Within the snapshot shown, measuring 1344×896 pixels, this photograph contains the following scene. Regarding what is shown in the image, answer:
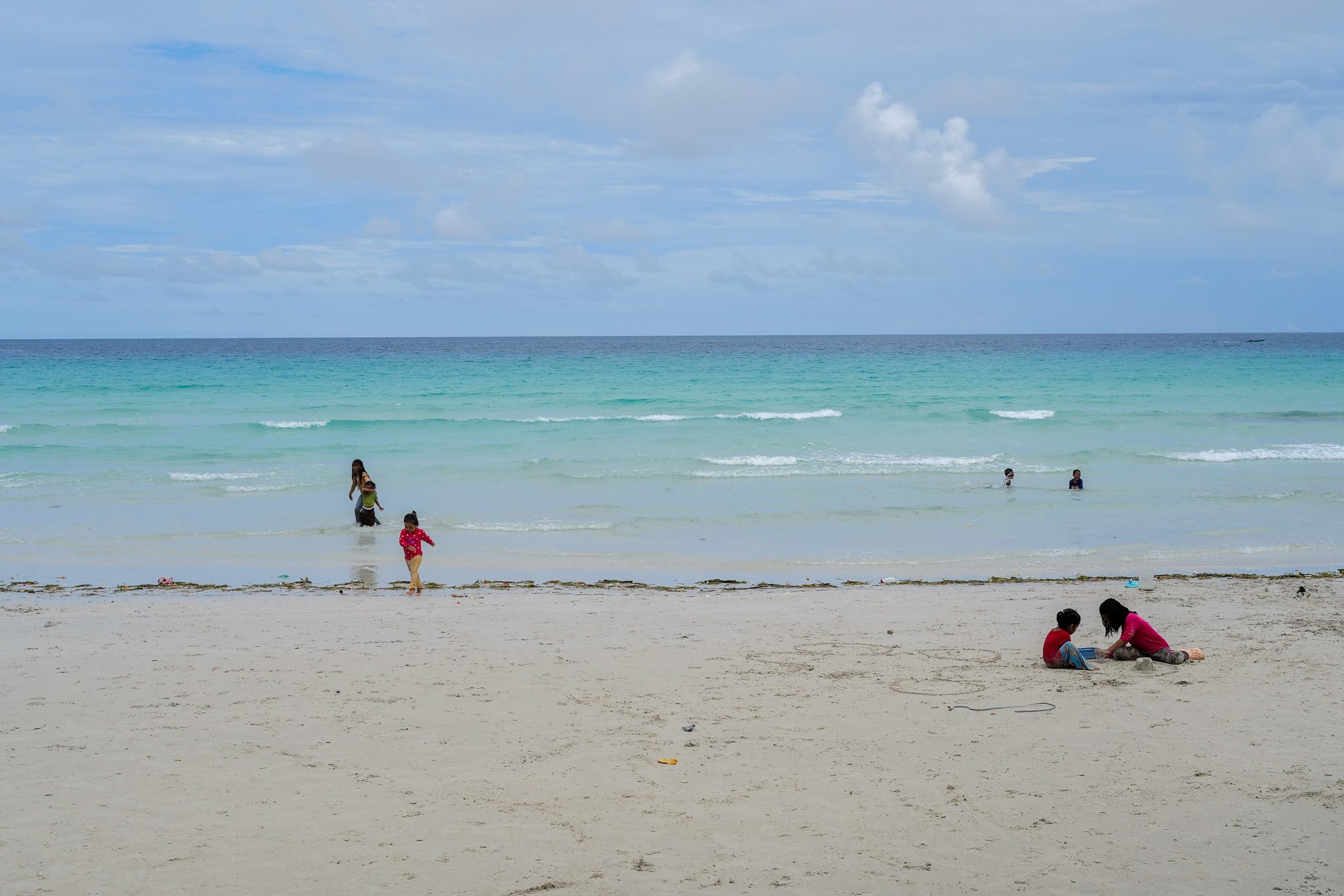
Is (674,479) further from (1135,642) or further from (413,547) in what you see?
(1135,642)

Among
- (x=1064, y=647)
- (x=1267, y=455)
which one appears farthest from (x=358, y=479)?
(x=1267, y=455)

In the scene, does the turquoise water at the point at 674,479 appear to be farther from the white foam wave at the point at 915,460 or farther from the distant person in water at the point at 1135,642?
the distant person in water at the point at 1135,642

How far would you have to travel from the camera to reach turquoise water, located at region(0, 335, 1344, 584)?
44.9 feet

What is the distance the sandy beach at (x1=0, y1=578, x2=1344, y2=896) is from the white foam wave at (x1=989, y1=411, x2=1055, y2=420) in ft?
83.4

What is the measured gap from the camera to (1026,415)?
35656mm

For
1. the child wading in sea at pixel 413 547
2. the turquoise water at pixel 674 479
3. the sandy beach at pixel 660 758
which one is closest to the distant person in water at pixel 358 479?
the turquoise water at pixel 674 479

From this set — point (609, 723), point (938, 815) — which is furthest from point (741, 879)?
point (609, 723)

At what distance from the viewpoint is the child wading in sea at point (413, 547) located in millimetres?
11406

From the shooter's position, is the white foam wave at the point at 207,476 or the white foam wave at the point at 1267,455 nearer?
the white foam wave at the point at 207,476

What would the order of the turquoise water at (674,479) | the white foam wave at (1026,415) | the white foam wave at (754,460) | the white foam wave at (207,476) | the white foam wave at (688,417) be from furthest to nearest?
the white foam wave at (1026,415), the white foam wave at (688,417), the white foam wave at (754,460), the white foam wave at (207,476), the turquoise water at (674,479)

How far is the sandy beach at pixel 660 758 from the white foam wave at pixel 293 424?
Result: 23.0 meters

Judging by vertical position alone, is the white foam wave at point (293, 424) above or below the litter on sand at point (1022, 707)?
above

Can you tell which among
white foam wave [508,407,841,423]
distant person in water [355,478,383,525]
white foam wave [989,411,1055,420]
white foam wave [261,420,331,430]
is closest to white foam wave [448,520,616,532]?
distant person in water [355,478,383,525]

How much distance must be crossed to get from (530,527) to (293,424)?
19898 mm
